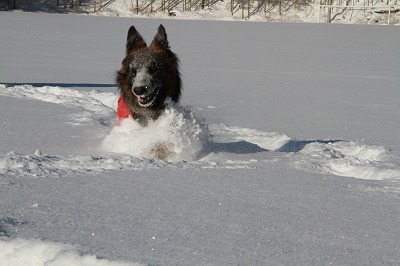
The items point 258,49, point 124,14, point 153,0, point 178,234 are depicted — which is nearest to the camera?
point 178,234

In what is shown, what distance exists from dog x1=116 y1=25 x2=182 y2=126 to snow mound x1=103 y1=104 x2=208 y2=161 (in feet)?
0.33

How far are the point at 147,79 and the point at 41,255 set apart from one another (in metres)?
3.01

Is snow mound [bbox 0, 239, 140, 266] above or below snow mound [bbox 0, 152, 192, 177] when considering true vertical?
above

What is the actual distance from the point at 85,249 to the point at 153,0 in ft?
125

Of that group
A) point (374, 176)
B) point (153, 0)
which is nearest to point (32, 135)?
point (374, 176)

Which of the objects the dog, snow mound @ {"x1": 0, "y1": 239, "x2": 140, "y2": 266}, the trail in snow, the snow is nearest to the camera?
snow mound @ {"x1": 0, "y1": 239, "x2": 140, "y2": 266}

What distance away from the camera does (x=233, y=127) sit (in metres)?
7.07

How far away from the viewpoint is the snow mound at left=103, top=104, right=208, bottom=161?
5.25 m

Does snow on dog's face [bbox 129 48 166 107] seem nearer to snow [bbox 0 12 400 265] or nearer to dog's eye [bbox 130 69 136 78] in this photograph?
dog's eye [bbox 130 69 136 78]

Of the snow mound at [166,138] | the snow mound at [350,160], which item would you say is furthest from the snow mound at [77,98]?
the snow mound at [350,160]

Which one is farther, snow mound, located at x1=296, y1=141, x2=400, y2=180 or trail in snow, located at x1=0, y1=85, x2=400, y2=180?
snow mound, located at x1=296, y1=141, x2=400, y2=180

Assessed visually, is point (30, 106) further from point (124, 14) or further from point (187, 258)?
point (124, 14)

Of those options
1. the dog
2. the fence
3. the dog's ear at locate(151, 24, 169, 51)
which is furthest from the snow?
the fence

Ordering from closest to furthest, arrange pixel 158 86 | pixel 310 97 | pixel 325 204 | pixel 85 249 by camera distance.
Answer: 1. pixel 85 249
2. pixel 325 204
3. pixel 158 86
4. pixel 310 97
